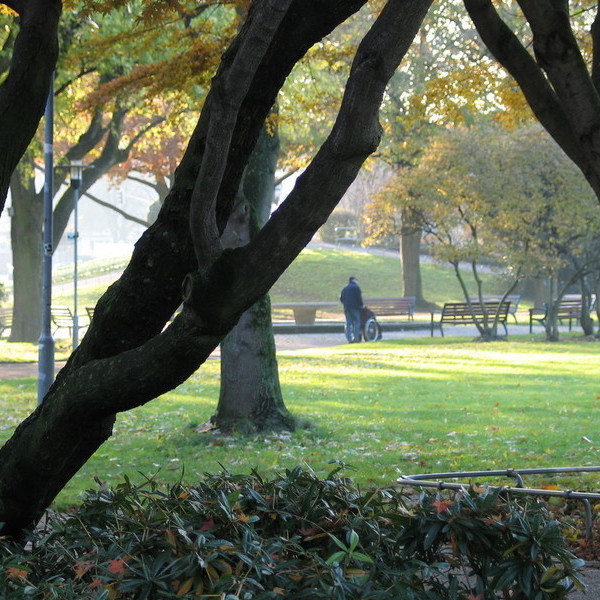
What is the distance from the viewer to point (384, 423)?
12.1m

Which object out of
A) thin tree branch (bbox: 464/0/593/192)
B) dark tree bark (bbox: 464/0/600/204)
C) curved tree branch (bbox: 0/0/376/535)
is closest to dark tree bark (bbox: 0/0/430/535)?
curved tree branch (bbox: 0/0/376/535)

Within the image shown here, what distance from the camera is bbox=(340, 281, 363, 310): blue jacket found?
28.6 meters

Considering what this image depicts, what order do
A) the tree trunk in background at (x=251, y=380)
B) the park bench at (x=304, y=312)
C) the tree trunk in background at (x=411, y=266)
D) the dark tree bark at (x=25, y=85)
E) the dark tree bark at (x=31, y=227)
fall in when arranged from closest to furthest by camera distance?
1. the dark tree bark at (x=25, y=85)
2. the tree trunk in background at (x=251, y=380)
3. the dark tree bark at (x=31, y=227)
4. the park bench at (x=304, y=312)
5. the tree trunk in background at (x=411, y=266)

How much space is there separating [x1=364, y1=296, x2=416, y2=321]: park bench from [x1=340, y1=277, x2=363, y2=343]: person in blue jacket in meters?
6.74

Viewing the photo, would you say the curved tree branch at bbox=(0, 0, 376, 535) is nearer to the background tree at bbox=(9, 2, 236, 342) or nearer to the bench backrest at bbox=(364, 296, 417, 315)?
the background tree at bbox=(9, 2, 236, 342)

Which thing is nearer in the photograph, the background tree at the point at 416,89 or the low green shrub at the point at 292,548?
the low green shrub at the point at 292,548

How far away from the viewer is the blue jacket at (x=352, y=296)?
93.8 ft

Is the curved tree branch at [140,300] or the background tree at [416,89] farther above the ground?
the background tree at [416,89]

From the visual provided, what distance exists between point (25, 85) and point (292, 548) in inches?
102

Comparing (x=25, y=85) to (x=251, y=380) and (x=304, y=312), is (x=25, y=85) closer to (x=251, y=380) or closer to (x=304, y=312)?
(x=251, y=380)

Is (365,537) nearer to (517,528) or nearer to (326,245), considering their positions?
(517,528)

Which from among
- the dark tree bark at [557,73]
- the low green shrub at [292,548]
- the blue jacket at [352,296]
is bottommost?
the low green shrub at [292,548]

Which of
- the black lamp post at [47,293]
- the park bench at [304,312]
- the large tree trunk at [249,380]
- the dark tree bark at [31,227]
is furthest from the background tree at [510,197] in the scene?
the large tree trunk at [249,380]

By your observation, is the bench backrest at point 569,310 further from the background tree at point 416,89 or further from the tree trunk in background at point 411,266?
the tree trunk in background at point 411,266
